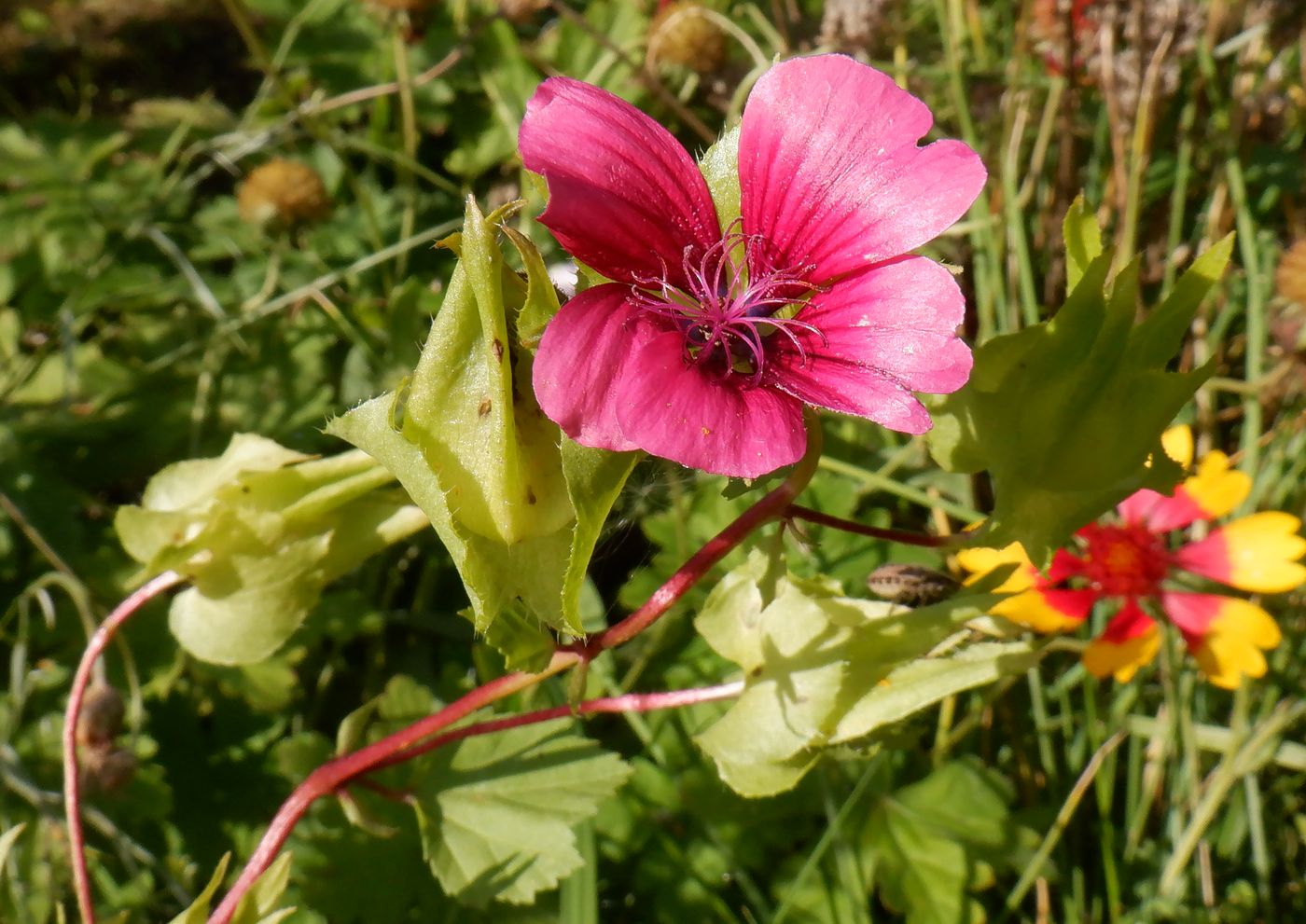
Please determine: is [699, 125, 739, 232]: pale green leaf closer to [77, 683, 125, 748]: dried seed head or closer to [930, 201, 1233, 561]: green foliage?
[930, 201, 1233, 561]: green foliage

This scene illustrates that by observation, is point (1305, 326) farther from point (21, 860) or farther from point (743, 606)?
point (21, 860)

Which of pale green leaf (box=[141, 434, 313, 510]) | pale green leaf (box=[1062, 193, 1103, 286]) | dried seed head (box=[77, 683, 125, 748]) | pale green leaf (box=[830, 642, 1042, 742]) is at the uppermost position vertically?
pale green leaf (box=[1062, 193, 1103, 286])

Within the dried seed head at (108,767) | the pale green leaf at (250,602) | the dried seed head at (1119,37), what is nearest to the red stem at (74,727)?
the pale green leaf at (250,602)

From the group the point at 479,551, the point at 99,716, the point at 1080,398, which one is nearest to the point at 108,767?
the point at 99,716

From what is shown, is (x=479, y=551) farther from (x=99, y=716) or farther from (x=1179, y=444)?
(x=1179, y=444)

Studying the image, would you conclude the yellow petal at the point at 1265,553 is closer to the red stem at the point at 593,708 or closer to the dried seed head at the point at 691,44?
the red stem at the point at 593,708

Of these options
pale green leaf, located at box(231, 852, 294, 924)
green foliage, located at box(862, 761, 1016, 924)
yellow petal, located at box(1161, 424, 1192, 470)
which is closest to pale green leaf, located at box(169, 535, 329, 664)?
pale green leaf, located at box(231, 852, 294, 924)
